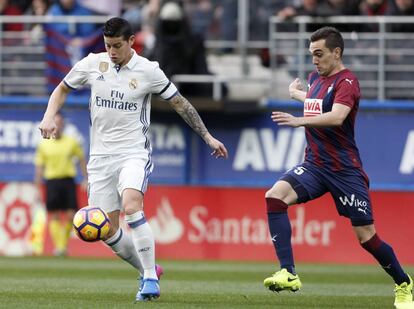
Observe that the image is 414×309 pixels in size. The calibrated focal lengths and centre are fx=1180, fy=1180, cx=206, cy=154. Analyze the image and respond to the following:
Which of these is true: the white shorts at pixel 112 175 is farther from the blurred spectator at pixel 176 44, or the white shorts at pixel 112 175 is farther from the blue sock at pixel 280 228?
the blurred spectator at pixel 176 44

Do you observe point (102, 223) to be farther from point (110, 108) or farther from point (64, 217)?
point (64, 217)

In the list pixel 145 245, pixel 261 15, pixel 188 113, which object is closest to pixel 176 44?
pixel 261 15

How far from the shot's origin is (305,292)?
40.6 ft

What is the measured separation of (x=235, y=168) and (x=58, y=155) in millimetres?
3423

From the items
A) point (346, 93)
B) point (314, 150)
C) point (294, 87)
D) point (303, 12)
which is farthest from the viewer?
point (303, 12)

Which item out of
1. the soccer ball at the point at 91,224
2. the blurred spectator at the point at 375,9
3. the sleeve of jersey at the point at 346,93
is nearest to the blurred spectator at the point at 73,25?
the blurred spectator at the point at 375,9

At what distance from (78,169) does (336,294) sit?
11.0m

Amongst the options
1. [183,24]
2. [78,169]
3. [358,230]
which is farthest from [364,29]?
[358,230]

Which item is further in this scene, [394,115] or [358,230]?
[394,115]

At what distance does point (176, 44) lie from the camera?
67.7 ft

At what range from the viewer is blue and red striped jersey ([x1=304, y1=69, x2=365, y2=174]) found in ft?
34.7

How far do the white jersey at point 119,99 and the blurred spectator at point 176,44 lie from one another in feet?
31.6

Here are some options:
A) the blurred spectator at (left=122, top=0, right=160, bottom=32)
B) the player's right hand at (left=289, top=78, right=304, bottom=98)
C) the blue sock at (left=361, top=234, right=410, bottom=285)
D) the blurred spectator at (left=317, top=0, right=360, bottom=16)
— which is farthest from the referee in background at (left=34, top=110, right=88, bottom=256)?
the blue sock at (left=361, top=234, right=410, bottom=285)

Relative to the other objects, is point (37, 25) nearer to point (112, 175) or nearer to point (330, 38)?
point (112, 175)
